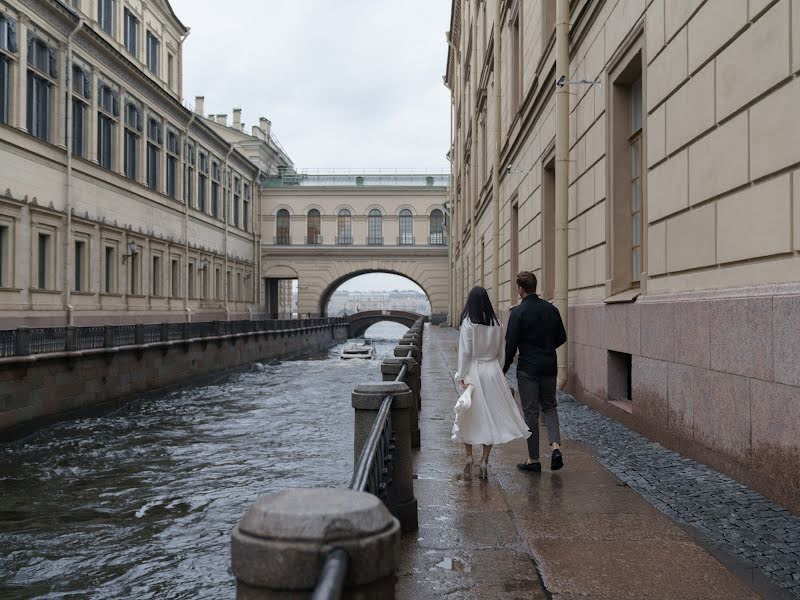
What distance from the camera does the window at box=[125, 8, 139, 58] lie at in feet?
109

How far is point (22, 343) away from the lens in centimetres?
1505

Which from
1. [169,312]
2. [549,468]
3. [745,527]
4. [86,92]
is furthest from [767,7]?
[169,312]

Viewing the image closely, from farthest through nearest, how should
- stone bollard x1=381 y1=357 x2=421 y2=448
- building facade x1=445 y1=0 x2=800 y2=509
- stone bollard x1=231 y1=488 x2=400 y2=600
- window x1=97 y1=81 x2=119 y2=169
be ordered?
window x1=97 y1=81 x2=119 y2=169, stone bollard x1=381 y1=357 x2=421 y2=448, building facade x1=445 y1=0 x2=800 y2=509, stone bollard x1=231 y1=488 x2=400 y2=600

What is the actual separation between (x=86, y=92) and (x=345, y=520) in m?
28.4

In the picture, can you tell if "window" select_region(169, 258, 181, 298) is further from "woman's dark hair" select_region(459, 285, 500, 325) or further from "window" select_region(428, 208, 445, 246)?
"woman's dark hair" select_region(459, 285, 500, 325)

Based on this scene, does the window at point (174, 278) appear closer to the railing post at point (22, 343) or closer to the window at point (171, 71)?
the window at point (171, 71)

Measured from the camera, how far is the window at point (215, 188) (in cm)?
4356

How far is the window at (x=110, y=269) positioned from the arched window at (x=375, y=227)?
28.7m

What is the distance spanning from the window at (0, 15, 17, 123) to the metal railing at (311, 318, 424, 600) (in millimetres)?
21096

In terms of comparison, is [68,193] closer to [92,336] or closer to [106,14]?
[92,336]

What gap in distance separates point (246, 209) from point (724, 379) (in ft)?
159

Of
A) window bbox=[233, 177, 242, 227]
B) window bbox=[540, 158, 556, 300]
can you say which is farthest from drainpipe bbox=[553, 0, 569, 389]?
window bbox=[233, 177, 242, 227]

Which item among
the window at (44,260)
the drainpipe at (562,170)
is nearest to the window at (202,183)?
the window at (44,260)

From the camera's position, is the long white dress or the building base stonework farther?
the long white dress
